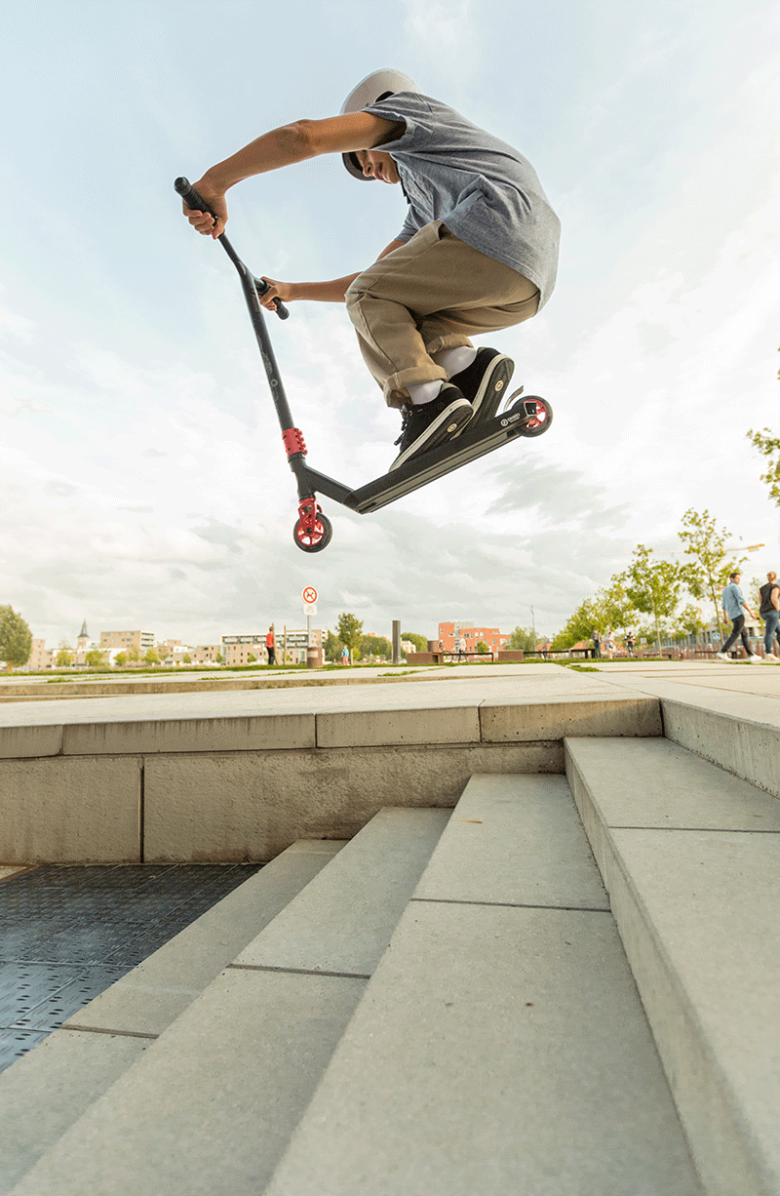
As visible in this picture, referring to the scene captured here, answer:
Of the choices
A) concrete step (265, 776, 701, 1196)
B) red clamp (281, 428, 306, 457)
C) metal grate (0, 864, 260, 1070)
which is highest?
A: red clamp (281, 428, 306, 457)

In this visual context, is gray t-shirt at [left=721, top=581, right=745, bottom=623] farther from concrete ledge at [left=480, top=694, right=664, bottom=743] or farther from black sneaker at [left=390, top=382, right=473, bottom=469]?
concrete ledge at [left=480, top=694, right=664, bottom=743]

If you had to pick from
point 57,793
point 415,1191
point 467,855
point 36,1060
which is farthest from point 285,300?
point 415,1191

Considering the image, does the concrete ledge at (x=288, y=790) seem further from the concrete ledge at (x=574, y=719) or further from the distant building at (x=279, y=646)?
the distant building at (x=279, y=646)

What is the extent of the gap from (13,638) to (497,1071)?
82.2 meters

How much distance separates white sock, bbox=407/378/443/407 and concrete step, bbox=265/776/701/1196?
2252mm

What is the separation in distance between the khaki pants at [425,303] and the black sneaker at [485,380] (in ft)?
0.46

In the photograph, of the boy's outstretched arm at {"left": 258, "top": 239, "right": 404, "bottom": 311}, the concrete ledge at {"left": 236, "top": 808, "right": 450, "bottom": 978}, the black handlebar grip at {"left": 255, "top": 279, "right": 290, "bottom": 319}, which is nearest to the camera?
the concrete ledge at {"left": 236, "top": 808, "right": 450, "bottom": 978}

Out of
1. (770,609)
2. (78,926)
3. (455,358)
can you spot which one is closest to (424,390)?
(455,358)

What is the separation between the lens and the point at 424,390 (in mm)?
2941

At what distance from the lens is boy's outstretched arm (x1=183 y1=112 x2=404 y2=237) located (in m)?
2.44

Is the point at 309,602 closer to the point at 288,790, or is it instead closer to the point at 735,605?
the point at 735,605

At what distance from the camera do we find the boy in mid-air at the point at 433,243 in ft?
8.38

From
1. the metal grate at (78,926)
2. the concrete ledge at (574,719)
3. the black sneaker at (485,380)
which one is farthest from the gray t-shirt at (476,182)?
the metal grate at (78,926)

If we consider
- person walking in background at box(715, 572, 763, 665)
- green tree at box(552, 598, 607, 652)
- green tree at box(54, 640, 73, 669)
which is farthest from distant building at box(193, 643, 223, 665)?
person walking in background at box(715, 572, 763, 665)
